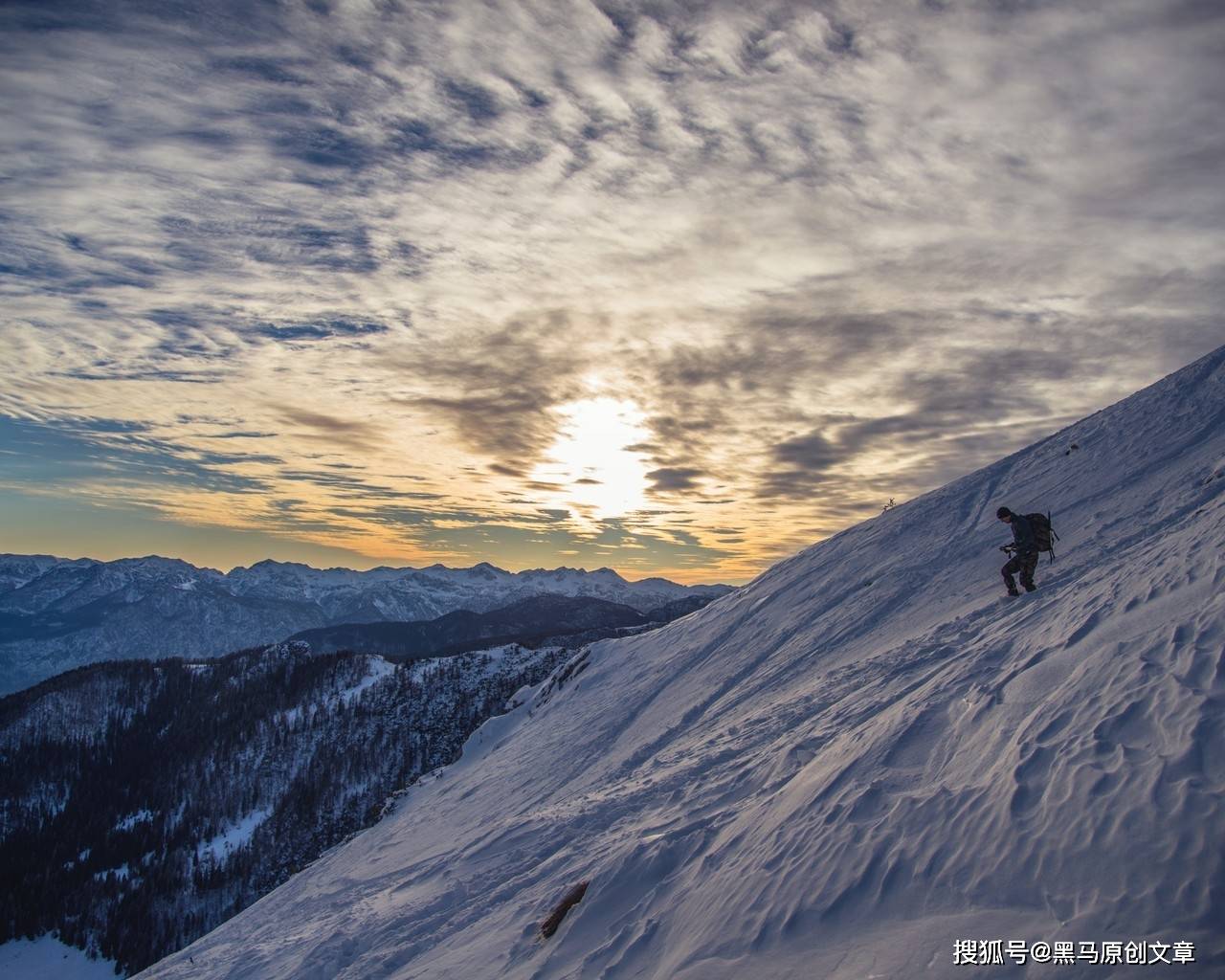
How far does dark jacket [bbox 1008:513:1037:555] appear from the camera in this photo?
17.0 metres

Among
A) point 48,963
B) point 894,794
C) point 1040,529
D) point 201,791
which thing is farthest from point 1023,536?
point 201,791

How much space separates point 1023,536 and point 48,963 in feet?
594

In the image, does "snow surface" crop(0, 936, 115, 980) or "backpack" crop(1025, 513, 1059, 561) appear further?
"snow surface" crop(0, 936, 115, 980)

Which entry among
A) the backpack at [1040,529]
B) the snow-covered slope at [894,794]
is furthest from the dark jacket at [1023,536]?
the snow-covered slope at [894,794]

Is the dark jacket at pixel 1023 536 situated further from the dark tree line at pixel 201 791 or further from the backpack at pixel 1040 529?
the dark tree line at pixel 201 791

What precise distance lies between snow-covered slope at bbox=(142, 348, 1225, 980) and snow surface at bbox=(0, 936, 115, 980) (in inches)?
5654

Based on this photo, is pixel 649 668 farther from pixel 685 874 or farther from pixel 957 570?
pixel 685 874

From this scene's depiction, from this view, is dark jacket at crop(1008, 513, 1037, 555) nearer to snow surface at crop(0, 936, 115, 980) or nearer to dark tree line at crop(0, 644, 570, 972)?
dark tree line at crop(0, 644, 570, 972)

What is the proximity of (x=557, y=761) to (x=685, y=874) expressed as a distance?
15845 millimetres

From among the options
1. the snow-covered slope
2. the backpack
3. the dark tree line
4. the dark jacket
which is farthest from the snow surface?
the backpack

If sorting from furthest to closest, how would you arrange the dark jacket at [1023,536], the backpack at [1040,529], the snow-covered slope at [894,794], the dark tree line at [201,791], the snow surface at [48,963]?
1. the dark tree line at [201,791]
2. the snow surface at [48,963]
3. the backpack at [1040,529]
4. the dark jacket at [1023,536]
5. the snow-covered slope at [894,794]

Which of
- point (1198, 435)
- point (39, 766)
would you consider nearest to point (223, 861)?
point (39, 766)

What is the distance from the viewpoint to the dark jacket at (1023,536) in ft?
55.7

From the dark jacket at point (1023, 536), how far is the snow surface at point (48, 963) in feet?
550
